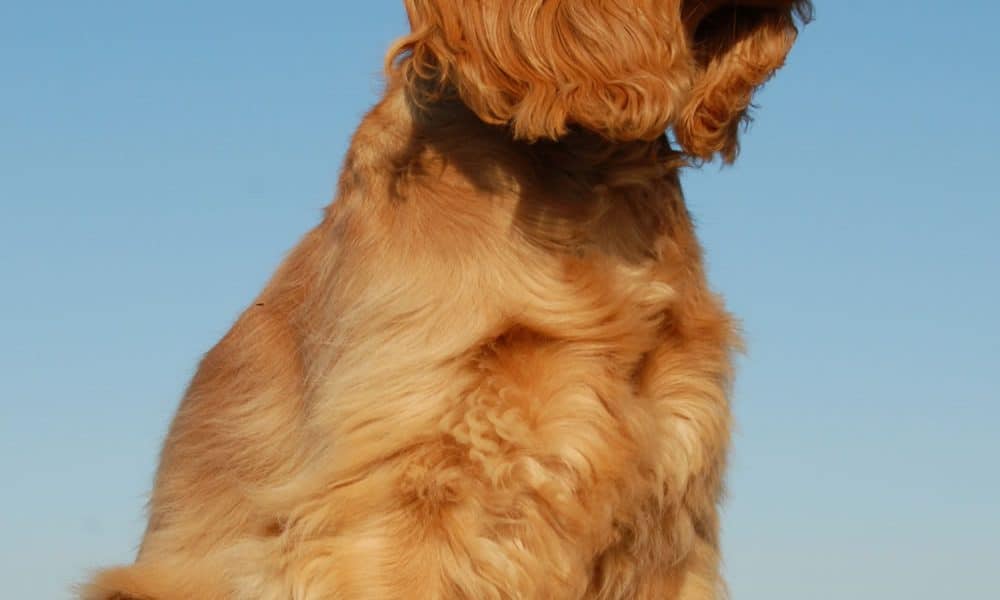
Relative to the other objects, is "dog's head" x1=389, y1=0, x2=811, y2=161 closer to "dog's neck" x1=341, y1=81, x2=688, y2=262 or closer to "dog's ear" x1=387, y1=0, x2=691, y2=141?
"dog's ear" x1=387, y1=0, x2=691, y2=141

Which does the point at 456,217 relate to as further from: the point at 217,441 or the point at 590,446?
the point at 217,441

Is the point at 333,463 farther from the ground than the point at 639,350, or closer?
closer

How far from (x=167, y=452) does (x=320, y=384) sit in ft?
3.64

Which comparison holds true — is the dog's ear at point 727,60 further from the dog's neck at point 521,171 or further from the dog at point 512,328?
the dog's neck at point 521,171

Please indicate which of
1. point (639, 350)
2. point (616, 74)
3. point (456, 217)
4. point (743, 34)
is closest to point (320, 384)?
point (456, 217)

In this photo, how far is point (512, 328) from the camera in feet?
14.5

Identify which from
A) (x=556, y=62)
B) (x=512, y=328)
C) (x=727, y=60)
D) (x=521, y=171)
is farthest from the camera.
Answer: (x=727, y=60)

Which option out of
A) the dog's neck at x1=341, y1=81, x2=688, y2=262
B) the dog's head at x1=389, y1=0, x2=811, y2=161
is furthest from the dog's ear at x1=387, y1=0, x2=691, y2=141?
the dog's neck at x1=341, y1=81, x2=688, y2=262

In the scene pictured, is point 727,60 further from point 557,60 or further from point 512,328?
point 512,328

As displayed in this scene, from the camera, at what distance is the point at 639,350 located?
459 cm

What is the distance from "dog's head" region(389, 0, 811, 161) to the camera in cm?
426

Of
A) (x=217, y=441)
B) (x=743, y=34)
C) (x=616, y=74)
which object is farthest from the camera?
(x=217, y=441)

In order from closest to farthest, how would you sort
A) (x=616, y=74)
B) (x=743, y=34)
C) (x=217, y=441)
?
1. (x=616, y=74)
2. (x=743, y=34)
3. (x=217, y=441)

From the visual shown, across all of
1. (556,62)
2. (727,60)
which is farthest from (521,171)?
(727,60)
